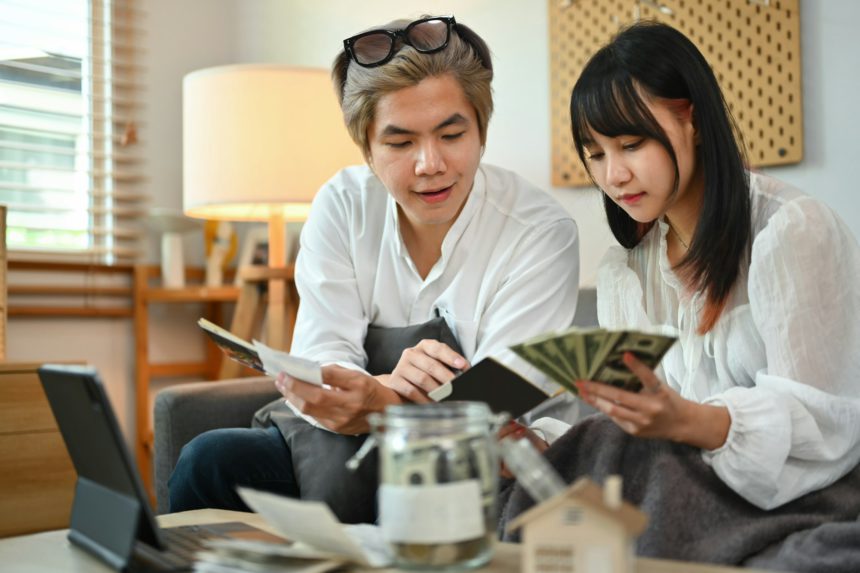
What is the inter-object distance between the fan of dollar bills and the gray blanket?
213 mm

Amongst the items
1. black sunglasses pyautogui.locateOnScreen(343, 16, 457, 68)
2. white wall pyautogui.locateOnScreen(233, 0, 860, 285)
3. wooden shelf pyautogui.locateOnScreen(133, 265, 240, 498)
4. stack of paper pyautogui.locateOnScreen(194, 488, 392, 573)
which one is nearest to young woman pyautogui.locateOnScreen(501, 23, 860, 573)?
stack of paper pyautogui.locateOnScreen(194, 488, 392, 573)

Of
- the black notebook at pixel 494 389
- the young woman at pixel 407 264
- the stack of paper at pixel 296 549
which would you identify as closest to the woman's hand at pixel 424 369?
the young woman at pixel 407 264

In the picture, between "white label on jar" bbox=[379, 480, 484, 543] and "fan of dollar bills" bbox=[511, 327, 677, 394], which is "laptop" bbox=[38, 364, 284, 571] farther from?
"fan of dollar bills" bbox=[511, 327, 677, 394]

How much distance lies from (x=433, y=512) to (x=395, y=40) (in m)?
1.09

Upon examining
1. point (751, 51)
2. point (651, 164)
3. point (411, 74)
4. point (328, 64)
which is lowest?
point (651, 164)

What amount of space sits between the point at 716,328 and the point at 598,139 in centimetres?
31

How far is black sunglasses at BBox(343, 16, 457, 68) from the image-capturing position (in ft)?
5.55

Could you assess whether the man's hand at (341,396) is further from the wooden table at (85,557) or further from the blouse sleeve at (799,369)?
the blouse sleeve at (799,369)

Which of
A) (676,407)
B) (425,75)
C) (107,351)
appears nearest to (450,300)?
(425,75)

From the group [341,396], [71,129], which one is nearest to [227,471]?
[341,396]

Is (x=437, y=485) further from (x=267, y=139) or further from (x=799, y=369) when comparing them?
(x=267, y=139)

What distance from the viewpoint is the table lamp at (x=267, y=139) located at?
2.65m

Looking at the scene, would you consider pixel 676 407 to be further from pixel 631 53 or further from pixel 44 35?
pixel 44 35

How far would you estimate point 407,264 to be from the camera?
1.82 m
